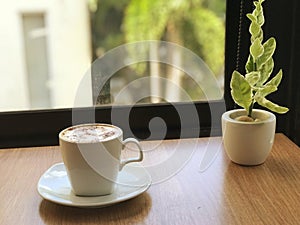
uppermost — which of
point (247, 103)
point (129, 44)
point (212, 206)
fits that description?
point (129, 44)

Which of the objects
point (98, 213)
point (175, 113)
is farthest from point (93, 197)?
point (175, 113)

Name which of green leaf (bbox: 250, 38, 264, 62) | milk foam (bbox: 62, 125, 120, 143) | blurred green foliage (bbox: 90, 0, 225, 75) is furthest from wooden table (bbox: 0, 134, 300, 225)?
blurred green foliage (bbox: 90, 0, 225, 75)

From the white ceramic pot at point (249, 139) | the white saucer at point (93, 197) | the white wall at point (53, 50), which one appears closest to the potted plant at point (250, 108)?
the white ceramic pot at point (249, 139)

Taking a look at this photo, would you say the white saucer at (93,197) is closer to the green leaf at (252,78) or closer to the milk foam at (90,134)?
the milk foam at (90,134)

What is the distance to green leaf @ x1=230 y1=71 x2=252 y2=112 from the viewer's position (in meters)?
0.90

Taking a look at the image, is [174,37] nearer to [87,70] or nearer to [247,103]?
[87,70]

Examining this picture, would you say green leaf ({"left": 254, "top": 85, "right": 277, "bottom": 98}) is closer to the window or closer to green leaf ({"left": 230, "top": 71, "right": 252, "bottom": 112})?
green leaf ({"left": 230, "top": 71, "right": 252, "bottom": 112})

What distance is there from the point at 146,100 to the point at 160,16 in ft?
0.74

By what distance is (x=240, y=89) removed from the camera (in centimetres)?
91

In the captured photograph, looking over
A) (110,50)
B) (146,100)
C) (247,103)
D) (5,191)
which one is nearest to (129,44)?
(110,50)

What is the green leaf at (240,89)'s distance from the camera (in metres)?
0.90

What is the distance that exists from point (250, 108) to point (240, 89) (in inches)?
2.4

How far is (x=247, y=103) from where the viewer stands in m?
0.93

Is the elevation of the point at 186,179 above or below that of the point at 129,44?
below
